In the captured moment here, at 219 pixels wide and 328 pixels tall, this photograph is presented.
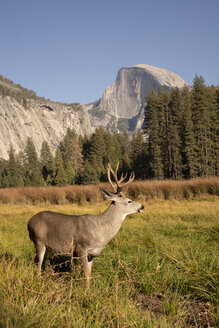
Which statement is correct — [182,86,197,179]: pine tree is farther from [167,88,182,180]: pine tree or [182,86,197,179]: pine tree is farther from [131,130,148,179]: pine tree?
[131,130,148,179]: pine tree

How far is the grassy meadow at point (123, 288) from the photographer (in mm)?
2547

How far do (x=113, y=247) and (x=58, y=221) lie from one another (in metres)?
2.15

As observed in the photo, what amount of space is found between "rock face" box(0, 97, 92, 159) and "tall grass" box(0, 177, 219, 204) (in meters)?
96.7

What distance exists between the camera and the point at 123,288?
3.85 metres

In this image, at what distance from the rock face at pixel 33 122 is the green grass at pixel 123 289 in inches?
4398

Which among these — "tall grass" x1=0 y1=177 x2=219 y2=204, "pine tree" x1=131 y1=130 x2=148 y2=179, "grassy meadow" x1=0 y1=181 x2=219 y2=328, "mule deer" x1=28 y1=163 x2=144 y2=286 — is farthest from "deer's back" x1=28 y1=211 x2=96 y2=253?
"pine tree" x1=131 y1=130 x2=148 y2=179

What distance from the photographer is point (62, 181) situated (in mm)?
53312

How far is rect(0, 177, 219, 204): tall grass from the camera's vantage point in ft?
49.9

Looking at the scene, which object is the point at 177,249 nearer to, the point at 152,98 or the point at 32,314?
the point at 32,314

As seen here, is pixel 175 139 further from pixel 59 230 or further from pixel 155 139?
pixel 59 230

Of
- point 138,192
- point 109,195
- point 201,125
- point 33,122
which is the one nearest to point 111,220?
point 109,195

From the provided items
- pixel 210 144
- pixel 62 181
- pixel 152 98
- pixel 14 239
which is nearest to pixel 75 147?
pixel 62 181

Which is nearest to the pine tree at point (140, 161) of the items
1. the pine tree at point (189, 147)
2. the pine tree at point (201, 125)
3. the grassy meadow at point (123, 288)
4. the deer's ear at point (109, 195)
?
the pine tree at point (189, 147)

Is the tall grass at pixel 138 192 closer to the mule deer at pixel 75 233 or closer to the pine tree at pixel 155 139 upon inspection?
the mule deer at pixel 75 233
